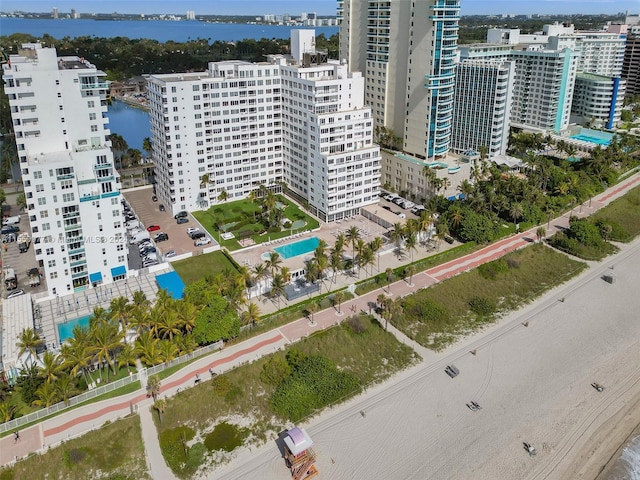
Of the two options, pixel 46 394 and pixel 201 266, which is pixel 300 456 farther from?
pixel 201 266

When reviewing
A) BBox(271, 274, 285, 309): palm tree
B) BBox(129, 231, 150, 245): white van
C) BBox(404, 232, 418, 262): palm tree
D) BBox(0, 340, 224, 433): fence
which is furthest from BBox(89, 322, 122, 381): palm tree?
BBox(404, 232, 418, 262): palm tree

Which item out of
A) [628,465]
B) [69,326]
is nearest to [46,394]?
[69,326]

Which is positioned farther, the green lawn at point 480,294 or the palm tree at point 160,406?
the green lawn at point 480,294

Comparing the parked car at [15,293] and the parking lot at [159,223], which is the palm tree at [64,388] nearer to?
the parked car at [15,293]

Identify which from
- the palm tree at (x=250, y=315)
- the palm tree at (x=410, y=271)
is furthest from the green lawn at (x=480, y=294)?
the palm tree at (x=250, y=315)

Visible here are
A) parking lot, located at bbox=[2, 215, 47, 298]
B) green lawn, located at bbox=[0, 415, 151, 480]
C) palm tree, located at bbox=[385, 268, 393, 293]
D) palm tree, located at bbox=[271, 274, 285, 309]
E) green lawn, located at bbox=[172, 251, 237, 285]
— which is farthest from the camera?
green lawn, located at bbox=[172, 251, 237, 285]

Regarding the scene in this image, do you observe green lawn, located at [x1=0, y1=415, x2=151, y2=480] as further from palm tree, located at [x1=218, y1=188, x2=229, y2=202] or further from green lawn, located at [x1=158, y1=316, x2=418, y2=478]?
palm tree, located at [x1=218, y1=188, x2=229, y2=202]
